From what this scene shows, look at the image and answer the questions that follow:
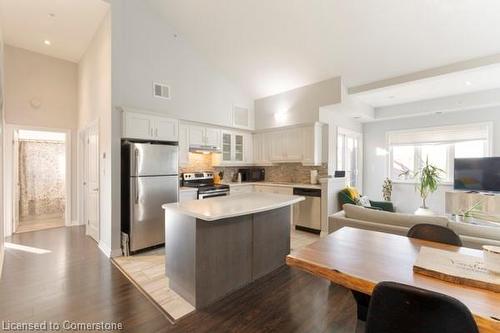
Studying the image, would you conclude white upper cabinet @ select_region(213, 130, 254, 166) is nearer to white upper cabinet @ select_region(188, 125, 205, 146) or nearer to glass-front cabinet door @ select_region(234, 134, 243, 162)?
glass-front cabinet door @ select_region(234, 134, 243, 162)

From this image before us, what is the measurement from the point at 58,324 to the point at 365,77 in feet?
18.1

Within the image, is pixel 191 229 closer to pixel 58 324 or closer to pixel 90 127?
pixel 58 324

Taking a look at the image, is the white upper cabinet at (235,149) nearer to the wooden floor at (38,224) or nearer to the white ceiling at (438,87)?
the white ceiling at (438,87)

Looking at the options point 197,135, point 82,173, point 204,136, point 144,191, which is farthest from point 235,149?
point 82,173

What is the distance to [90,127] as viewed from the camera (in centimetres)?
454

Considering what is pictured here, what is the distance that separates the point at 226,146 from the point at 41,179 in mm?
5102

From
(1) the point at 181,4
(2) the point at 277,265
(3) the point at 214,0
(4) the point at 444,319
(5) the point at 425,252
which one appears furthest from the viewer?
(1) the point at 181,4

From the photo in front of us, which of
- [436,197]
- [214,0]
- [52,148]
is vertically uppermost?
[214,0]

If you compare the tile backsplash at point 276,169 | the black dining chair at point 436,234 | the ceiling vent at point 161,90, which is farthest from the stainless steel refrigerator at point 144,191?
the black dining chair at point 436,234

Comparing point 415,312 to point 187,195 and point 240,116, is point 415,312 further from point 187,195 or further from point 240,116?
point 240,116

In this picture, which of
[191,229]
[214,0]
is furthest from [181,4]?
[191,229]

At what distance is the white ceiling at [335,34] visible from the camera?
3.12 metres

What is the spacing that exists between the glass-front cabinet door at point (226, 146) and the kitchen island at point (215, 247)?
2866mm

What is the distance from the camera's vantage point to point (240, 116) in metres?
5.87
